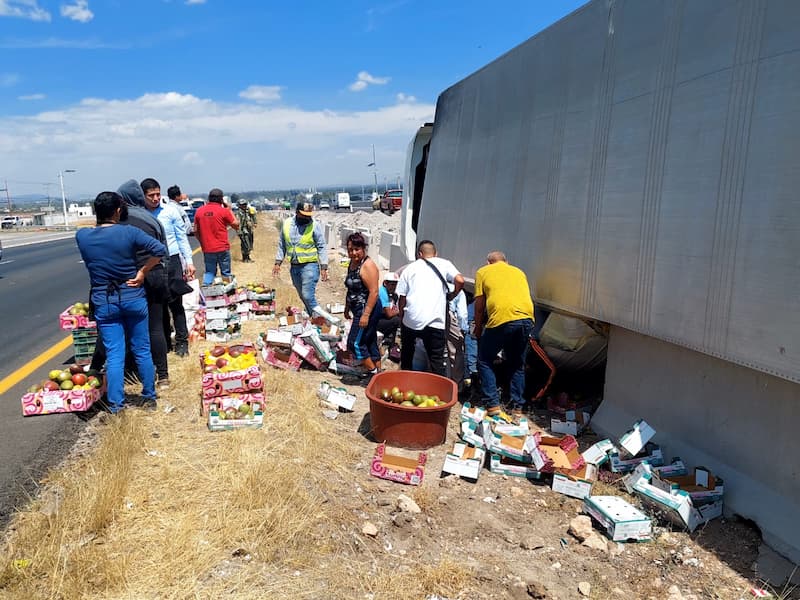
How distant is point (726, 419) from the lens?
4.05 meters

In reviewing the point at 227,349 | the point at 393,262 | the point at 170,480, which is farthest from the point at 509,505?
the point at 393,262

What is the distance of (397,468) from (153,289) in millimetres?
3141

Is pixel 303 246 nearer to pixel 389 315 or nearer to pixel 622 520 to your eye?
pixel 389 315

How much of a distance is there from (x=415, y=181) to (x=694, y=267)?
7041 millimetres

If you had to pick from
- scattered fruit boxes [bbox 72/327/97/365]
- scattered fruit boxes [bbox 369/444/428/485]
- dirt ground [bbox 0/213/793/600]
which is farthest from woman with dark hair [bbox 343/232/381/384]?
scattered fruit boxes [bbox 72/327/97/365]

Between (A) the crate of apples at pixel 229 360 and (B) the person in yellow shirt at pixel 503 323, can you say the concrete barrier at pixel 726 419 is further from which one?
(A) the crate of apples at pixel 229 360

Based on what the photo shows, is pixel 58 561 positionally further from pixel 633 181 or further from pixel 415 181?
pixel 415 181

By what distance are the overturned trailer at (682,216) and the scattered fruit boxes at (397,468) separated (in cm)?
193

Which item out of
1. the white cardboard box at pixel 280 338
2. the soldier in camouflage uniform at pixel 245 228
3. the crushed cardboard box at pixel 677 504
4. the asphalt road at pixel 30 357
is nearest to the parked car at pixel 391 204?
the soldier in camouflage uniform at pixel 245 228

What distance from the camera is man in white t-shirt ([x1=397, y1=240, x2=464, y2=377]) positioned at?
590 cm

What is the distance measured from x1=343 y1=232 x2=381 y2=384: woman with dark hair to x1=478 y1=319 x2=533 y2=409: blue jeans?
1318 mm

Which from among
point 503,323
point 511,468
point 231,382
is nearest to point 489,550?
point 511,468

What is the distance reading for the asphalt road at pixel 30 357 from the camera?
427cm

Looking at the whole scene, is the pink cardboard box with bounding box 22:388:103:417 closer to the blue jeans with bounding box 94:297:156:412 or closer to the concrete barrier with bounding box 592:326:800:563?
the blue jeans with bounding box 94:297:156:412
